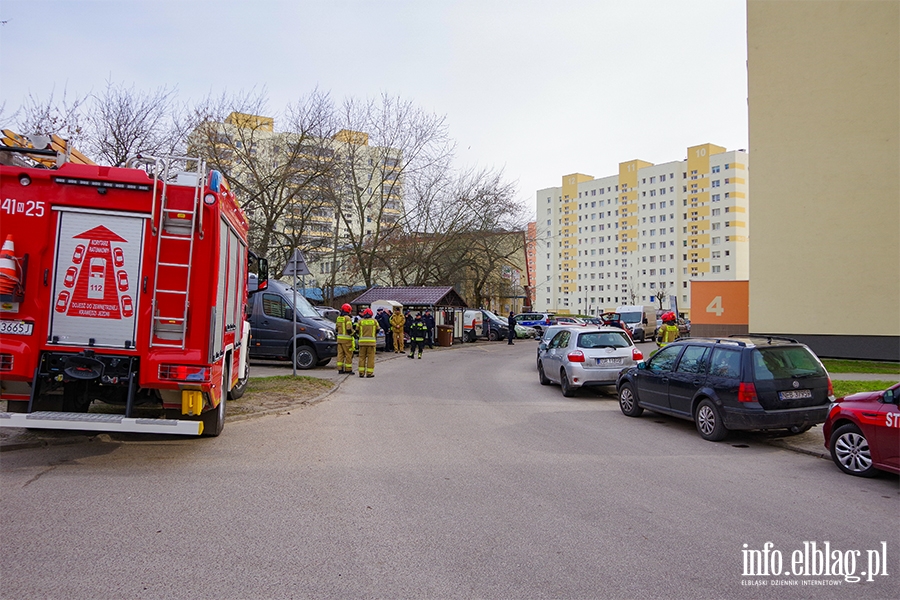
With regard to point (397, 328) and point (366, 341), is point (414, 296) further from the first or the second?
point (366, 341)

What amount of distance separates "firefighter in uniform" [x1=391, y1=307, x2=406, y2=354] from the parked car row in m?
15.4

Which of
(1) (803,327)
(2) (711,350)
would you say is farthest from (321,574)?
(1) (803,327)

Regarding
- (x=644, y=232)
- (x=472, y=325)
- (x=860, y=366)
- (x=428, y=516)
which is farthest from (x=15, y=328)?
(x=644, y=232)

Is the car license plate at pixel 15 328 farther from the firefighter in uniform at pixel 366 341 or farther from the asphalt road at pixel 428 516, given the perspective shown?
the firefighter in uniform at pixel 366 341

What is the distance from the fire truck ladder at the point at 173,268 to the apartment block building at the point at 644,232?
78494 millimetres

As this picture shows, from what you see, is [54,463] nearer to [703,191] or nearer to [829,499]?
[829,499]

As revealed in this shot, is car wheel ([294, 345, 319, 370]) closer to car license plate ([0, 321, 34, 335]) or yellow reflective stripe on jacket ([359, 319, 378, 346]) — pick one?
yellow reflective stripe on jacket ([359, 319, 378, 346])

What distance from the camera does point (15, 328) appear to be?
636 centimetres

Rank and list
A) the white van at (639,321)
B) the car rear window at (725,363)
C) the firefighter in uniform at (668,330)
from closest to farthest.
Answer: the car rear window at (725,363)
the firefighter in uniform at (668,330)
the white van at (639,321)

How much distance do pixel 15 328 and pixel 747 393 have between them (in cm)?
870

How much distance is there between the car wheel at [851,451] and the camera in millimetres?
6812

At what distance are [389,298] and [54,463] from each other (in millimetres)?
25060

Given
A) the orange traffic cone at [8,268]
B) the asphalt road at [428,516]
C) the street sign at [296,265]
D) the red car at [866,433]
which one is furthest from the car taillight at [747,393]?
the street sign at [296,265]

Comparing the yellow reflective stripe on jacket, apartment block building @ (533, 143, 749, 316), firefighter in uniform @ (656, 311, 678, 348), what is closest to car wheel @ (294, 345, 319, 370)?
the yellow reflective stripe on jacket
